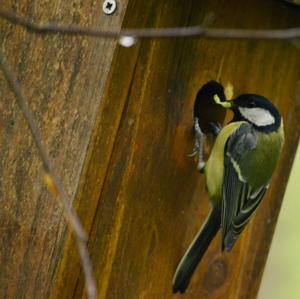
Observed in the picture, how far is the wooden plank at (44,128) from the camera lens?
2064 mm

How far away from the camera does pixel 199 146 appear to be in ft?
7.94

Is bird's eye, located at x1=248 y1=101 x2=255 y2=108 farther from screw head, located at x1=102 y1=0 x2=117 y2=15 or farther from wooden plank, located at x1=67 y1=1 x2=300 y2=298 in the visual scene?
screw head, located at x1=102 y1=0 x2=117 y2=15

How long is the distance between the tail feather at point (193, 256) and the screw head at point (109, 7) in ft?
2.44

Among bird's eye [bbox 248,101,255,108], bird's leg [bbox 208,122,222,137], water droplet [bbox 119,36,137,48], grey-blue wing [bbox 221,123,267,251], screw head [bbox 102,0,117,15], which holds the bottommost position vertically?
grey-blue wing [bbox 221,123,267,251]

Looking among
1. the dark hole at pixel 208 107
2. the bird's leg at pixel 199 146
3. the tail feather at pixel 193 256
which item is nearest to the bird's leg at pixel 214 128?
the dark hole at pixel 208 107

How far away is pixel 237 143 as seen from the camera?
8.50 ft

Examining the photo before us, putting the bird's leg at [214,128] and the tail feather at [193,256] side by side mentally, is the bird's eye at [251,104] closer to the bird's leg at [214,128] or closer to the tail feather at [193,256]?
the bird's leg at [214,128]

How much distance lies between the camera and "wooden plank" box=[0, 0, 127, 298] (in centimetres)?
206

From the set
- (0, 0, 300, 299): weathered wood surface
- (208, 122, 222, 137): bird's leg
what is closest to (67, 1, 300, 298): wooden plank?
(0, 0, 300, 299): weathered wood surface

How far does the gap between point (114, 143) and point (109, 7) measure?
14.1 inches

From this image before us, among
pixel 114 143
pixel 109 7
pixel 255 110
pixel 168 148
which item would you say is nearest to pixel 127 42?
pixel 109 7

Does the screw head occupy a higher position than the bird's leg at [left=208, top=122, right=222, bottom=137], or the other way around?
the screw head

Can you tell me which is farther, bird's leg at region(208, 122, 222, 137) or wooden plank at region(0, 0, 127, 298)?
bird's leg at region(208, 122, 222, 137)

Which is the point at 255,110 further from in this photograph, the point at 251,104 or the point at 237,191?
the point at 237,191
